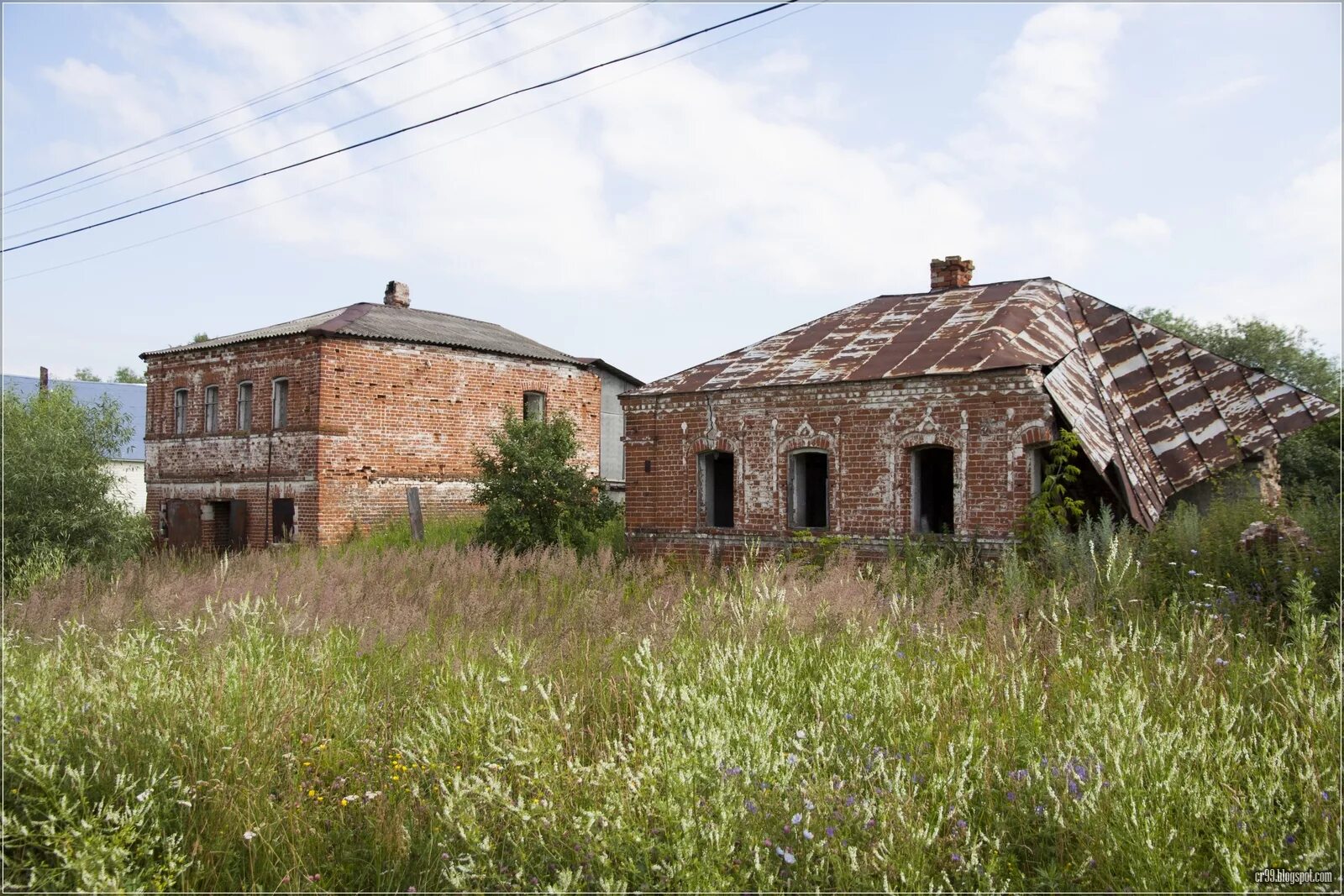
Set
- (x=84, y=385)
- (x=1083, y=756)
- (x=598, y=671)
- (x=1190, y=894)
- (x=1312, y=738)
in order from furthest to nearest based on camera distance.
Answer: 1. (x=84, y=385)
2. (x=598, y=671)
3. (x=1312, y=738)
4. (x=1083, y=756)
5. (x=1190, y=894)

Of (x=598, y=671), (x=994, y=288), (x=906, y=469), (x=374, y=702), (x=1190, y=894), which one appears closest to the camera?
(x=1190, y=894)

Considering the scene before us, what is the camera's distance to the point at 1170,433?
14.2 meters

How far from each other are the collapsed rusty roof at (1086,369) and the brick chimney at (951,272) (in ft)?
1.83

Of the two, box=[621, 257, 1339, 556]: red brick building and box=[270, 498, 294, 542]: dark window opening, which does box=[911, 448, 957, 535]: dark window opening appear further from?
box=[270, 498, 294, 542]: dark window opening

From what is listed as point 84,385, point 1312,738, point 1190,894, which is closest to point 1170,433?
point 1312,738

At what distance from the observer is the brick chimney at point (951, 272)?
1817 cm

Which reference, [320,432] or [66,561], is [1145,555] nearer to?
[66,561]

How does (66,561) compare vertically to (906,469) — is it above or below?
below


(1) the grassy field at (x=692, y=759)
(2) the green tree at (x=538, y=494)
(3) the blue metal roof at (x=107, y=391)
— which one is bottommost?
(1) the grassy field at (x=692, y=759)

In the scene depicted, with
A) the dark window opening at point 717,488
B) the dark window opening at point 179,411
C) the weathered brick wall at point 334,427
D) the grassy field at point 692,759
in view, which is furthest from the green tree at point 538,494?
the dark window opening at point 179,411

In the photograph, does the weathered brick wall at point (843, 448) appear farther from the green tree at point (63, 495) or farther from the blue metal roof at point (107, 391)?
the blue metal roof at point (107, 391)

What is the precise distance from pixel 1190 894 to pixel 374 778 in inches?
145

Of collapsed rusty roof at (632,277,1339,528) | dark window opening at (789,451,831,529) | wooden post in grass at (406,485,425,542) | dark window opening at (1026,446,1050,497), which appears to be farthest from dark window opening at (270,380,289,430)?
dark window opening at (1026,446,1050,497)

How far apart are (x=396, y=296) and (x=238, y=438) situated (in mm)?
6520
